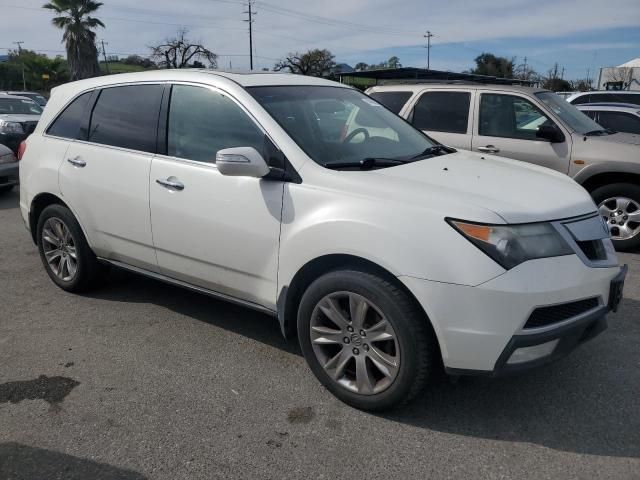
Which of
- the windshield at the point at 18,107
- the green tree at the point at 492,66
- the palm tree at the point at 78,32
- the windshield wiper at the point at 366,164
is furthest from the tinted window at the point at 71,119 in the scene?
the green tree at the point at 492,66

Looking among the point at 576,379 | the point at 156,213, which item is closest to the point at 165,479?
the point at 156,213

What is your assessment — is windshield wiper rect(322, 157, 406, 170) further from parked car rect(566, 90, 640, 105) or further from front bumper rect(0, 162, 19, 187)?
parked car rect(566, 90, 640, 105)

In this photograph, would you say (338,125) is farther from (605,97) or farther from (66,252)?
(605,97)

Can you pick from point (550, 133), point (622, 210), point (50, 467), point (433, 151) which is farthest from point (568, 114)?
point (50, 467)

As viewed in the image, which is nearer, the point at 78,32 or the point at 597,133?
the point at 597,133

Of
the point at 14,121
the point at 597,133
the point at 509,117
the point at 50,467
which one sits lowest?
the point at 50,467

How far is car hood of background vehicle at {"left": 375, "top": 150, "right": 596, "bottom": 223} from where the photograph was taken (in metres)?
2.74

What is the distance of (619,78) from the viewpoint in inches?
1604

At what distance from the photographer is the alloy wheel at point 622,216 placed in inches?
241

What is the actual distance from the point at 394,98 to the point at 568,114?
7.09ft

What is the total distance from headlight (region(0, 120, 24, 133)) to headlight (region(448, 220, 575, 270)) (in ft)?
38.1

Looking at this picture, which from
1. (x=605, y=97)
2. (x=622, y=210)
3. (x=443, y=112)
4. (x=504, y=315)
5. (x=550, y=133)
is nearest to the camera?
(x=504, y=315)

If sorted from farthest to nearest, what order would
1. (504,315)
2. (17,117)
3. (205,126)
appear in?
(17,117) → (205,126) → (504,315)

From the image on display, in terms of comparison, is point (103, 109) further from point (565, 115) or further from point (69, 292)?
point (565, 115)
